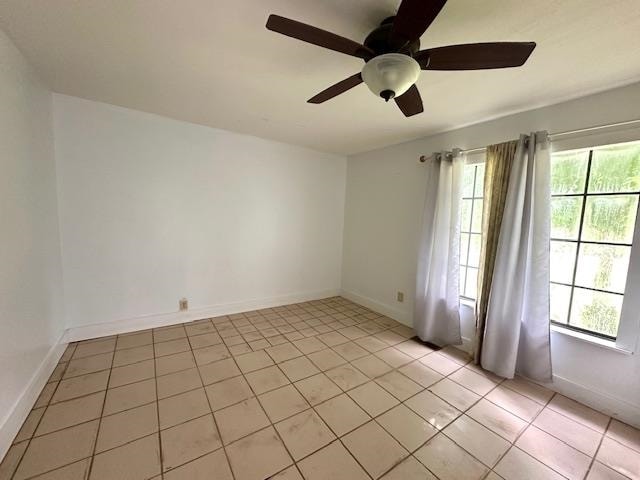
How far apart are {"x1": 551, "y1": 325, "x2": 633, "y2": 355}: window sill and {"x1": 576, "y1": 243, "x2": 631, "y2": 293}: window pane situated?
361mm

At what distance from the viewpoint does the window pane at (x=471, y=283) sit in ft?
8.34

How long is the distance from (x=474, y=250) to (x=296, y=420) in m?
2.23

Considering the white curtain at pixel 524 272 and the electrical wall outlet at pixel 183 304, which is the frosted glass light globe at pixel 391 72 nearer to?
the white curtain at pixel 524 272

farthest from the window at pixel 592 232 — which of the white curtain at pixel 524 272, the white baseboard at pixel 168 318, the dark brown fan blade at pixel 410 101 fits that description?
the white baseboard at pixel 168 318

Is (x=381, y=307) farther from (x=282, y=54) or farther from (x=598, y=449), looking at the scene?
(x=282, y=54)

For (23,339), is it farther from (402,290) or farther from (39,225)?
(402,290)

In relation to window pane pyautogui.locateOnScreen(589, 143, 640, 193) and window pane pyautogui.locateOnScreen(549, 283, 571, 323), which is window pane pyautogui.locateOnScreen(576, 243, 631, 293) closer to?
window pane pyautogui.locateOnScreen(549, 283, 571, 323)

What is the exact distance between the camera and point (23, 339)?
1.52m

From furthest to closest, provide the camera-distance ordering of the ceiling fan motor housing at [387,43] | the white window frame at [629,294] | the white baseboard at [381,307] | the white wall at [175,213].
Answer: the white baseboard at [381,307] < the white wall at [175,213] < the white window frame at [629,294] < the ceiling fan motor housing at [387,43]

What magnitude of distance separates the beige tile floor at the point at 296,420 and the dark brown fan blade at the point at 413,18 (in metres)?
1.98

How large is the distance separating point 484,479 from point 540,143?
2.21 metres

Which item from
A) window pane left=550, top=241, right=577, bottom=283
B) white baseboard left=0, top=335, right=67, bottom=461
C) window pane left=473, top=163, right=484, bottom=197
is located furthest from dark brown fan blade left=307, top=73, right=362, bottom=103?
white baseboard left=0, top=335, right=67, bottom=461

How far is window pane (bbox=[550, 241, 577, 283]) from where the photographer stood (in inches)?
77.7

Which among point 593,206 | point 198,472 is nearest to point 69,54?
point 198,472
